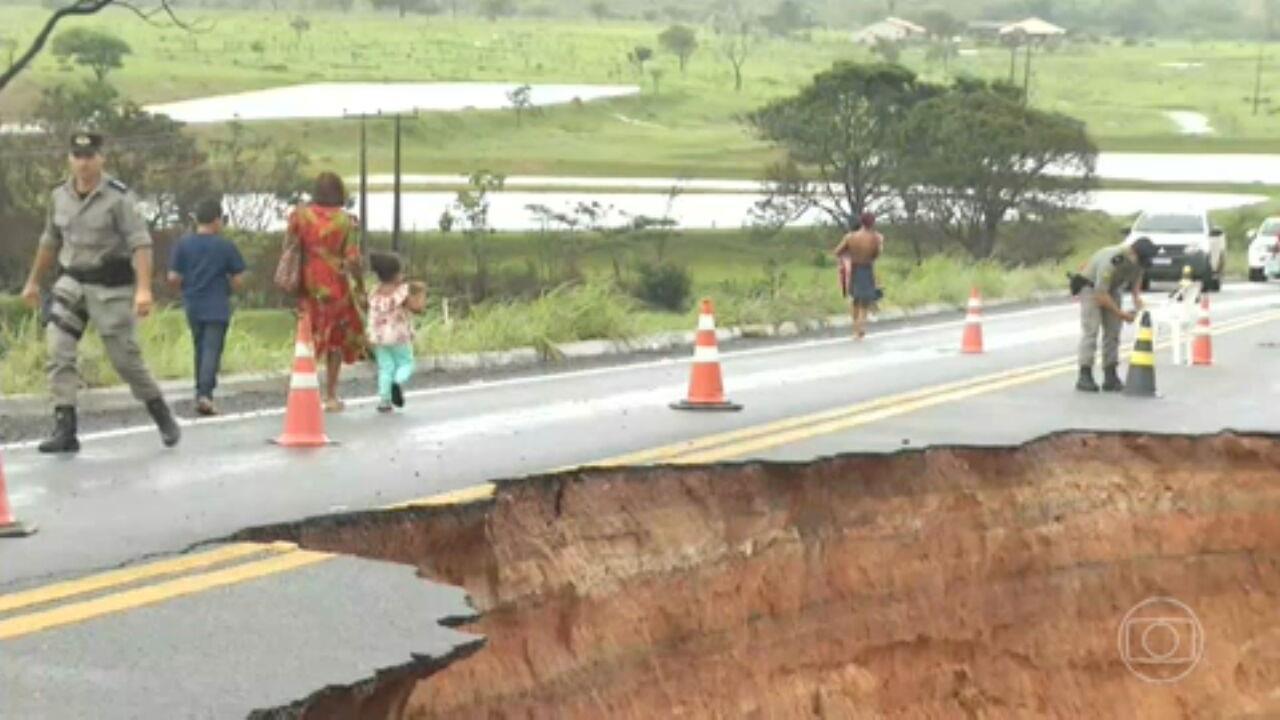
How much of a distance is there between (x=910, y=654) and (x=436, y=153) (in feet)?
214

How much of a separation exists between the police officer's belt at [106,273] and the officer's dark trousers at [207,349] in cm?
265

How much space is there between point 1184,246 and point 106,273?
2953 cm

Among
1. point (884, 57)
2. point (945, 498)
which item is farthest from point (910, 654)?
point (884, 57)

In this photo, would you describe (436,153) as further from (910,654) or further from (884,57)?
(910,654)

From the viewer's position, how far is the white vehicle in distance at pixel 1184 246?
3747 cm

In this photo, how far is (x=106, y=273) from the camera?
36.6ft

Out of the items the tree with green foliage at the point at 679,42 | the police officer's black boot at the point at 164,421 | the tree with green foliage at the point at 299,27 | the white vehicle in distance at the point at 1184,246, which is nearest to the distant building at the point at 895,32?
the tree with green foliage at the point at 679,42

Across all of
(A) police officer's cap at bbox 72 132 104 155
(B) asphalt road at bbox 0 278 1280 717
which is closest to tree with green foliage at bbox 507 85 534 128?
(B) asphalt road at bbox 0 278 1280 717

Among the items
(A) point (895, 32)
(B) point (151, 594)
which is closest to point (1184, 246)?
(B) point (151, 594)

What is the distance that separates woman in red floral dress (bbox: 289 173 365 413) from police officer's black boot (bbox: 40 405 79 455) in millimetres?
2402

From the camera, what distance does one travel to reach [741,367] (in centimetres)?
1905

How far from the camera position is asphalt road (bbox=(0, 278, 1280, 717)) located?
22.5 feet

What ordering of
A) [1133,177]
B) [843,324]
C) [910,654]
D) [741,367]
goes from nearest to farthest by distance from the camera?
[910,654]
[741,367]
[843,324]
[1133,177]

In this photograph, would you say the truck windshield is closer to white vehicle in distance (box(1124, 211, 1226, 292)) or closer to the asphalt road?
white vehicle in distance (box(1124, 211, 1226, 292))
